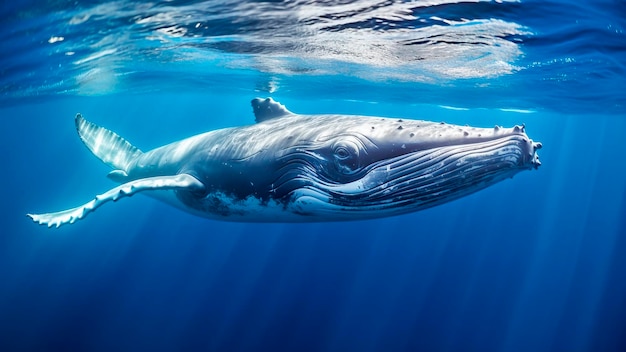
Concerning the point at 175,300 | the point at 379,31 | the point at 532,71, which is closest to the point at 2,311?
the point at 175,300

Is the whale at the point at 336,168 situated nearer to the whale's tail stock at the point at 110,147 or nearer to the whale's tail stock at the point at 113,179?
the whale's tail stock at the point at 113,179

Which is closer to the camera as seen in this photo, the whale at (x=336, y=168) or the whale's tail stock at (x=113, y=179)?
the whale at (x=336, y=168)

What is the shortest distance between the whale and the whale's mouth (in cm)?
1

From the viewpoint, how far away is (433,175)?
4.55m

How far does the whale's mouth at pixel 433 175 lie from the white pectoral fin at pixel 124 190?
2747mm

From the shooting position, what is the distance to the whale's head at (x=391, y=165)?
14.5ft

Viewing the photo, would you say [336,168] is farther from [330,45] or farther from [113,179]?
[330,45]

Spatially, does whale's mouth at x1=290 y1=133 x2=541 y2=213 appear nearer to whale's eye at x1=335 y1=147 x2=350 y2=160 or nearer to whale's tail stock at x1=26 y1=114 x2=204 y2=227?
whale's eye at x1=335 y1=147 x2=350 y2=160

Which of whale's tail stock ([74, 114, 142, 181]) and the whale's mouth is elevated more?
the whale's mouth

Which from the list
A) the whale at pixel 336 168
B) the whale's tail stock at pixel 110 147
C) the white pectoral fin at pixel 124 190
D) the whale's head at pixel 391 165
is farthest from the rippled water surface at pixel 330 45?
the whale's head at pixel 391 165

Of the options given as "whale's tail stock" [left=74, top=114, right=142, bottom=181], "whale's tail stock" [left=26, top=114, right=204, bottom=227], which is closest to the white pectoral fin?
"whale's tail stock" [left=26, top=114, right=204, bottom=227]

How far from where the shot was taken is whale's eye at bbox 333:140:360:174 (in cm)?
504

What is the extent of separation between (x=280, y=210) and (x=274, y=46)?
35.9 ft

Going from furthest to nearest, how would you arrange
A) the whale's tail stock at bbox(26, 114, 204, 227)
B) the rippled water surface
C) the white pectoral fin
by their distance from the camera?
the rippled water surface
the whale's tail stock at bbox(26, 114, 204, 227)
the white pectoral fin
